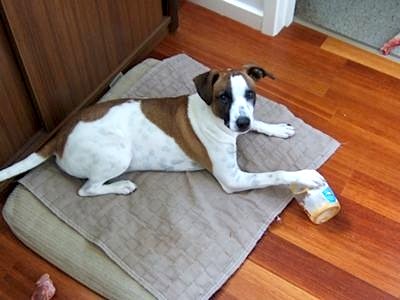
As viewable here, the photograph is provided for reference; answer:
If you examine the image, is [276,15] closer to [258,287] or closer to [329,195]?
[329,195]

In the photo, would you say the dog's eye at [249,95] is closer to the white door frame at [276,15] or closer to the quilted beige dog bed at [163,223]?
the quilted beige dog bed at [163,223]

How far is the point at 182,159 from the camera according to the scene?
1.99m

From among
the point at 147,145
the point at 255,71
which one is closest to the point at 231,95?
the point at 255,71

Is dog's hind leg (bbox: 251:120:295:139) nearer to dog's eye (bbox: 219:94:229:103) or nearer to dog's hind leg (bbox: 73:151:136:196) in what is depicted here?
dog's eye (bbox: 219:94:229:103)

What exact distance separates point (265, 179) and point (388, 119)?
673 millimetres

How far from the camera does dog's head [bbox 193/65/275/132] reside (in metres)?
1.73

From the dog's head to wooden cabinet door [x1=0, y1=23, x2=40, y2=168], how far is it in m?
0.61

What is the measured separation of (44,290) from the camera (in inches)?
71.4

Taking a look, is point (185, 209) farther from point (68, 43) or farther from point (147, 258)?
point (68, 43)

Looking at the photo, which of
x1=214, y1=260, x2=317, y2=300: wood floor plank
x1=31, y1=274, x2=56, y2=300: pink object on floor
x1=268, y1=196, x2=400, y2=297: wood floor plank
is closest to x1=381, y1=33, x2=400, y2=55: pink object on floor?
x1=268, y1=196, x2=400, y2=297: wood floor plank

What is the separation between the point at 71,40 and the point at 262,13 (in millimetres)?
951

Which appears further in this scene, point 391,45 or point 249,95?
point 391,45

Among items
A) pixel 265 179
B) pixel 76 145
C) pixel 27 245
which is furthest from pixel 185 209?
pixel 27 245

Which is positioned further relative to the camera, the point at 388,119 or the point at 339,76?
the point at 339,76
